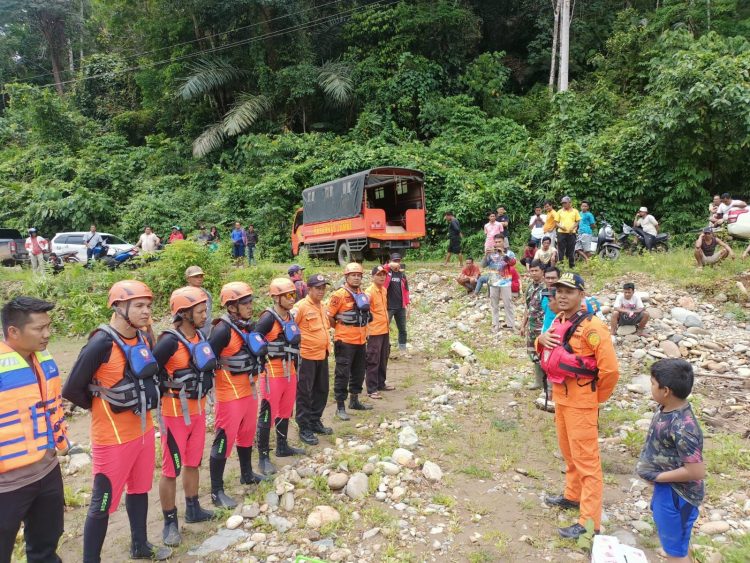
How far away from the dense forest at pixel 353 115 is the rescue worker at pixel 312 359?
1221 cm

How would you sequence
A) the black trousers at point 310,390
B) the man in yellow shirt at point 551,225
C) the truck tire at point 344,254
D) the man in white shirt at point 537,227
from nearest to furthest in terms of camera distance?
the black trousers at point 310,390 → the man in yellow shirt at point 551,225 → the man in white shirt at point 537,227 → the truck tire at point 344,254

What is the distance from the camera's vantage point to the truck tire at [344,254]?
569 inches

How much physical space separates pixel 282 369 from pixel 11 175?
28.9 m

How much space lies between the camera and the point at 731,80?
12578mm

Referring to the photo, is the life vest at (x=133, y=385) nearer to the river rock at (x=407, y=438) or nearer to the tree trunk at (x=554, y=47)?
the river rock at (x=407, y=438)

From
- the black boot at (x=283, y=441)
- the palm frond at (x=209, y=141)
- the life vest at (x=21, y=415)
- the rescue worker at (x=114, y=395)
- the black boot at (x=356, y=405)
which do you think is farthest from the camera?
the palm frond at (x=209, y=141)

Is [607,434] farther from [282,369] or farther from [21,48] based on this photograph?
[21,48]

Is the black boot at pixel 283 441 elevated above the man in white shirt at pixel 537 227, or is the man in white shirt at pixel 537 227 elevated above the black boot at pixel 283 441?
the man in white shirt at pixel 537 227

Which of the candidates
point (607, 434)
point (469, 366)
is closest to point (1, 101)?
point (469, 366)

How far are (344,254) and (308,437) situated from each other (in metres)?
9.87

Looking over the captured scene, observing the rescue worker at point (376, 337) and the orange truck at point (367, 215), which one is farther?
the orange truck at point (367, 215)

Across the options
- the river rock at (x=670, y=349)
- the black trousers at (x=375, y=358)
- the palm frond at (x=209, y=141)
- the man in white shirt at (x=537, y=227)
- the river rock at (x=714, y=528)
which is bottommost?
the river rock at (x=714, y=528)

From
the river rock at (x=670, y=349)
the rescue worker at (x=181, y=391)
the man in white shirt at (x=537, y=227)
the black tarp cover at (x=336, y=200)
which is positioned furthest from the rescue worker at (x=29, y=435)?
the man in white shirt at (x=537, y=227)

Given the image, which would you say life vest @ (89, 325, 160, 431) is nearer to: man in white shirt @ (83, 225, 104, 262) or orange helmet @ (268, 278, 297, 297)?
orange helmet @ (268, 278, 297, 297)
